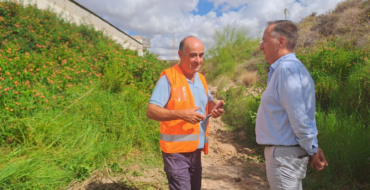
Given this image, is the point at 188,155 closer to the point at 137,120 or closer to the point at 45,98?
the point at 137,120

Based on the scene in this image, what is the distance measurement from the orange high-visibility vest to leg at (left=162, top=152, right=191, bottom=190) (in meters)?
0.06

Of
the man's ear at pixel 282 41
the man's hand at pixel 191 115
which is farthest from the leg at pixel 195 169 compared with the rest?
the man's ear at pixel 282 41

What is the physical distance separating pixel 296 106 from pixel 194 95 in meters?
0.87

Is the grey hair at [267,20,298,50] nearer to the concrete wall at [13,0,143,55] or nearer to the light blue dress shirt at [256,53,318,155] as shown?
the light blue dress shirt at [256,53,318,155]

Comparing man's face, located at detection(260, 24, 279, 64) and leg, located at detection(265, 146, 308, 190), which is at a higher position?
man's face, located at detection(260, 24, 279, 64)

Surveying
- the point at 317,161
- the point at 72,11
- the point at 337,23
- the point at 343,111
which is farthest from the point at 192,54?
the point at 72,11

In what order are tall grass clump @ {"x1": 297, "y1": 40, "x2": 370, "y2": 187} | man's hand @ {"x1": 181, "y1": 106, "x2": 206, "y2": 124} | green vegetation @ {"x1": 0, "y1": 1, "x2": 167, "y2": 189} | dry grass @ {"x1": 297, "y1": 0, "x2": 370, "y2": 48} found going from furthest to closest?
dry grass @ {"x1": 297, "y1": 0, "x2": 370, "y2": 48} → tall grass clump @ {"x1": 297, "y1": 40, "x2": 370, "y2": 187} → green vegetation @ {"x1": 0, "y1": 1, "x2": 167, "y2": 189} → man's hand @ {"x1": 181, "y1": 106, "x2": 206, "y2": 124}

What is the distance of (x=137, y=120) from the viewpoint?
4996 millimetres

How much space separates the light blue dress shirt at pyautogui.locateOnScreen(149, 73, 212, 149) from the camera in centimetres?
198

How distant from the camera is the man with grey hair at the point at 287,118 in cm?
158

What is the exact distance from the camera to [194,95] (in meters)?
2.18

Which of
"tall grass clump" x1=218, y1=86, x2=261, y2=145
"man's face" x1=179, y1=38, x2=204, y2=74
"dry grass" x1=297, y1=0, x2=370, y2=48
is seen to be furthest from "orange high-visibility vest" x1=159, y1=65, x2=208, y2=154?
"dry grass" x1=297, y1=0, x2=370, y2=48

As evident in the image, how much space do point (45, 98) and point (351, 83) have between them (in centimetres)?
567

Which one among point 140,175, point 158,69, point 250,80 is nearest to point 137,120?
point 140,175
